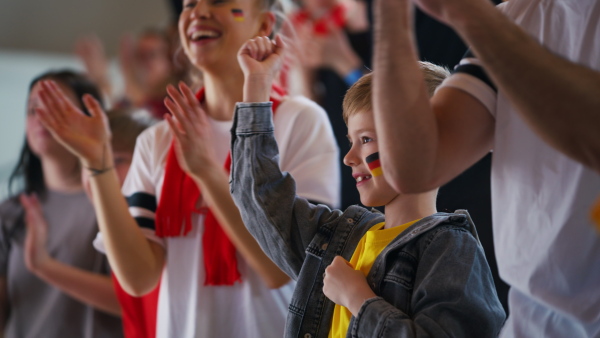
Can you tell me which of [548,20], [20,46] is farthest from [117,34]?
[548,20]

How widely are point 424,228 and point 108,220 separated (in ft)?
2.27

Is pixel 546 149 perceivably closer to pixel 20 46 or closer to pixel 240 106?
pixel 240 106

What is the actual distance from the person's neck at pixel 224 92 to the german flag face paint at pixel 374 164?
1.58 ft

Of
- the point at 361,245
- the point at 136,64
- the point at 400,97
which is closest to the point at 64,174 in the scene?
the point at 361,245

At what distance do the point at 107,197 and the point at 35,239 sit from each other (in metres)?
0.55

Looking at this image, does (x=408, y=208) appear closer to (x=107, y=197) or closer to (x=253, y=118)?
(x=253, y=118)

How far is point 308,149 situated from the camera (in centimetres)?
132

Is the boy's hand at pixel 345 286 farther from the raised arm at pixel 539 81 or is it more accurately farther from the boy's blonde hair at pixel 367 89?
the raised arm at pixel 539 81

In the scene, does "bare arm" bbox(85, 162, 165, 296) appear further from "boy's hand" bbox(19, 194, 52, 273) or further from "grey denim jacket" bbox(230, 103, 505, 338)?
"boy's hand" bbox(19, 194, 52, 273)

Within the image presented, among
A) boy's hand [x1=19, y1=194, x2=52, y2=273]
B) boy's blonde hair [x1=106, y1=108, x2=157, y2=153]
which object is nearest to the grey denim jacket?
boy's blonde hair [x1=106, y1=108, x2=157, y2=153]

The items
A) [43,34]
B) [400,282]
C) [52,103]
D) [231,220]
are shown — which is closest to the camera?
[400,282]

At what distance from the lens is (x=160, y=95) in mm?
2703

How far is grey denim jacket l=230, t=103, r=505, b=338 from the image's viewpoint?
84cm

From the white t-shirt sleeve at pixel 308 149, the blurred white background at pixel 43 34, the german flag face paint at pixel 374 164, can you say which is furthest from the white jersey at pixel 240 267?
the blurred white background at pixel 43 34
